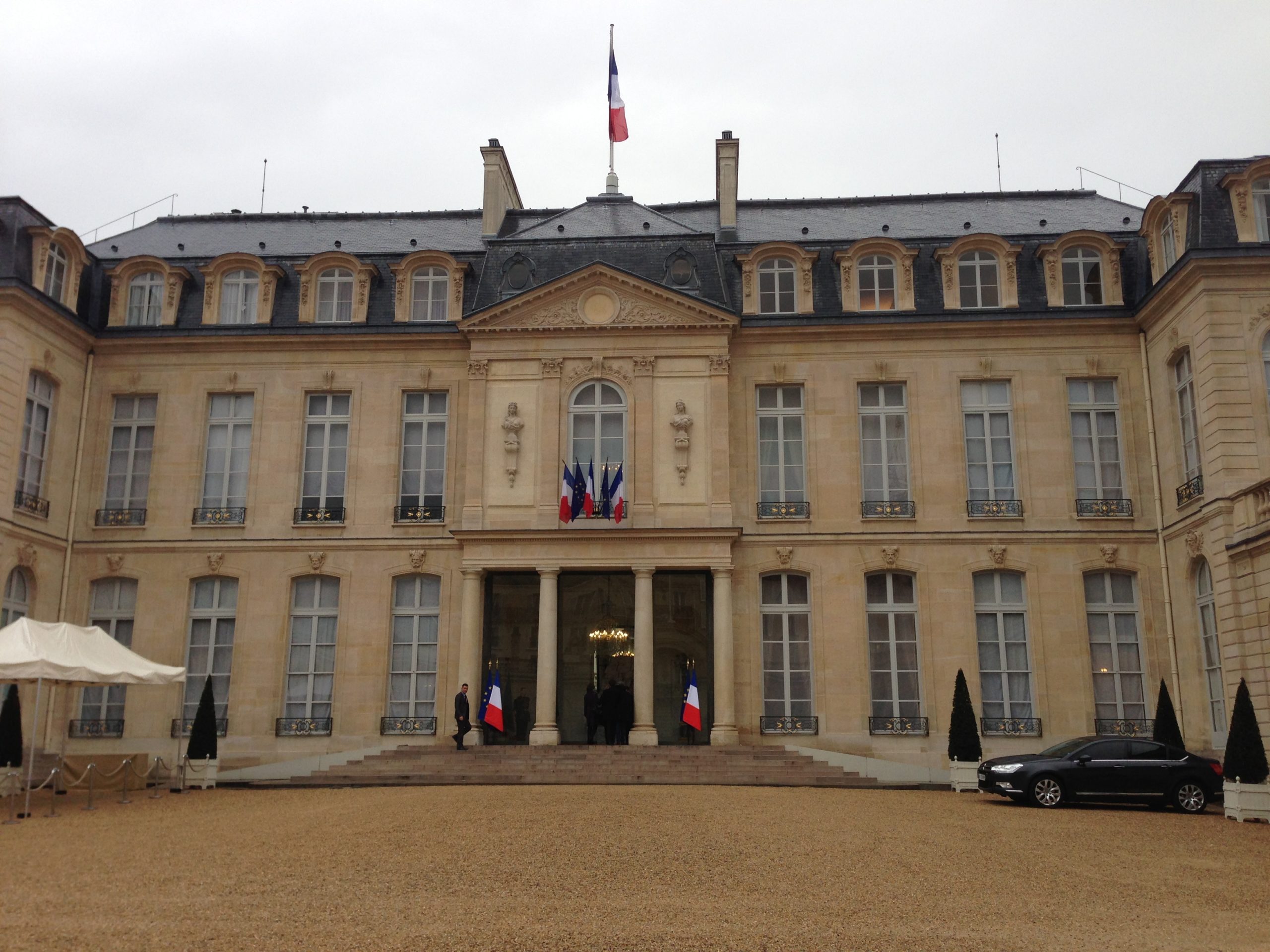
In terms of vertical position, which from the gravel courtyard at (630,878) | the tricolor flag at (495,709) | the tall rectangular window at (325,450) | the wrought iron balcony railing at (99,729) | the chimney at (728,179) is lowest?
the gravel courtyard at (630,878)

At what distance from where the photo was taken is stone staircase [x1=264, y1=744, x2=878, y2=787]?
19531mm

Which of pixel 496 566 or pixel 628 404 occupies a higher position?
pixel 628 404

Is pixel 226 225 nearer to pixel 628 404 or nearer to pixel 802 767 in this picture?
pixel 628 404

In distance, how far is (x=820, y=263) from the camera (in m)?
24.7

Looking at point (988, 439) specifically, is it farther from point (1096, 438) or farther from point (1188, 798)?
point (1188, 798)

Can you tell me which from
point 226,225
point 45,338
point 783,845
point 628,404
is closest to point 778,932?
point 783,845

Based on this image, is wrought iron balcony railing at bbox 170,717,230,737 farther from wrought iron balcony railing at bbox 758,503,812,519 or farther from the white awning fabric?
wrought iron balcony railing at bbox 758,503,812,519

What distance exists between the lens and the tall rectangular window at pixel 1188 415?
21.1 meters

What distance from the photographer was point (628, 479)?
23109mm

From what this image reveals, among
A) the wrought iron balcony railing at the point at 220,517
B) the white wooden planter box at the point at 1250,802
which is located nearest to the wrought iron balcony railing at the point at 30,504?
the wrought iron balcony railing at the point at 220,517

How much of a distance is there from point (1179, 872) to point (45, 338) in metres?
21.2

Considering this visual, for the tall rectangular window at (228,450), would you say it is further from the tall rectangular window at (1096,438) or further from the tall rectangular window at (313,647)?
the tall rectangular window at (1096,438)

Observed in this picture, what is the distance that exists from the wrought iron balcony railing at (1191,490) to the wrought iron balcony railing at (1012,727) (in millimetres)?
4629

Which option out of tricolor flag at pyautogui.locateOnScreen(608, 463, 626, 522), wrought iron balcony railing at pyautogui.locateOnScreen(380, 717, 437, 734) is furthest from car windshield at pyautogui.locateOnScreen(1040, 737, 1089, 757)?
wrought iron balcony railing at pyautogui.locateOnScreen(380, 717, 437, 734)
